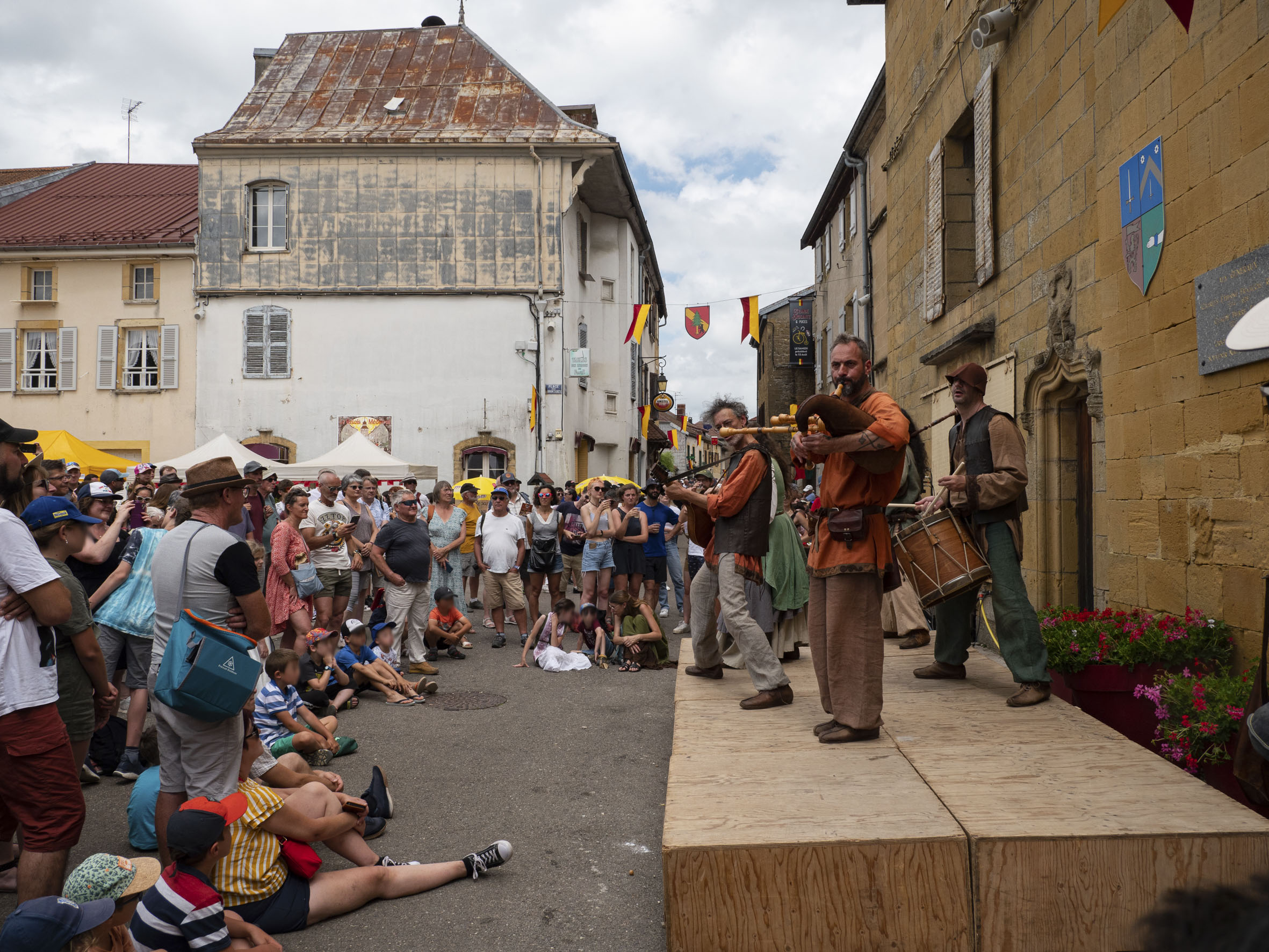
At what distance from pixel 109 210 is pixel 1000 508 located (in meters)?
28.5

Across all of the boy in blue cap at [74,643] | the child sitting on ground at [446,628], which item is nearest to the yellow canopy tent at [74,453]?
the child sitting on ground at [446,628]

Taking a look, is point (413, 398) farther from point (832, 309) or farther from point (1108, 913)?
point (1108, 913)

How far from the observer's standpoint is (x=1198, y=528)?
541 cm

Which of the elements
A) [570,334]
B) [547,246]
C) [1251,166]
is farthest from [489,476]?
[1251,166]

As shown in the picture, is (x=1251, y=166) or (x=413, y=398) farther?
(x=413, y=398)

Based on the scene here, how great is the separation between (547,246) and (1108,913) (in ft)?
73.8

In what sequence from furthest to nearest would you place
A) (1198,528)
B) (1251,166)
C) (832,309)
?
(832,309), (1198,528), (1251,166)

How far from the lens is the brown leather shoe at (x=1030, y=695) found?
16.6 feet

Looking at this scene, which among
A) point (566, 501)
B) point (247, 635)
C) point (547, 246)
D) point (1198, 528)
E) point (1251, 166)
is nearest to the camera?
point (247, 635)

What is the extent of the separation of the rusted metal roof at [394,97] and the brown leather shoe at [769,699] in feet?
67.3

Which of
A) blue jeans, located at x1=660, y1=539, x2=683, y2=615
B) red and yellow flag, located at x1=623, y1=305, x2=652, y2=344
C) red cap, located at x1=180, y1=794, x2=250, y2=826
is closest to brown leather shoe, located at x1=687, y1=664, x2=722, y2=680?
red cap, located at x1=180, y1=794, x2=250, y2=826

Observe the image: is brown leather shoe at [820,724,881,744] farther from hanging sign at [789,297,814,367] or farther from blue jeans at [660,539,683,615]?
hanging sign at [789,297,814,367]

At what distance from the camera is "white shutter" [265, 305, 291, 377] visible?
956 inches

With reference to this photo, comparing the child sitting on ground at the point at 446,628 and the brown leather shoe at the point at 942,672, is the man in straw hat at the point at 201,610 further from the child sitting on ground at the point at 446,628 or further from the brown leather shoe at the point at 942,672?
the child sitting on ground at the point at 446,628
